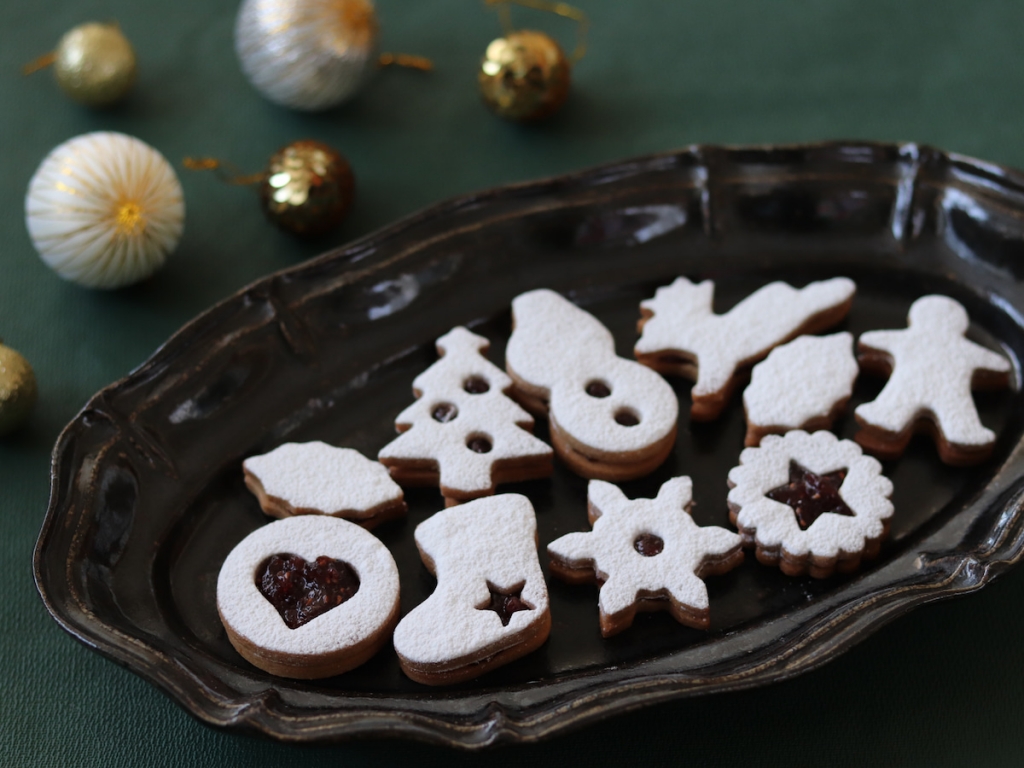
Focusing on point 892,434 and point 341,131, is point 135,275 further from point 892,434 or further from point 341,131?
point 892,434

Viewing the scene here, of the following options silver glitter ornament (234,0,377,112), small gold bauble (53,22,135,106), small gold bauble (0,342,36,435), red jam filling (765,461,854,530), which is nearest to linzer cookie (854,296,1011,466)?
red jam filling (765,461,854,530)

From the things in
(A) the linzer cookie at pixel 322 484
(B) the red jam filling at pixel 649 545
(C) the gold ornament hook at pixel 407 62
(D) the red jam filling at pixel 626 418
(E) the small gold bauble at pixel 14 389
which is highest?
(C) the gold ornament hook at pixel 407 62

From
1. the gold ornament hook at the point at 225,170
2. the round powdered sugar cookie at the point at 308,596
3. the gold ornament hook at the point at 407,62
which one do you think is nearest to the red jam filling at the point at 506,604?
the round powdered sugar cookie at the point at 308,596

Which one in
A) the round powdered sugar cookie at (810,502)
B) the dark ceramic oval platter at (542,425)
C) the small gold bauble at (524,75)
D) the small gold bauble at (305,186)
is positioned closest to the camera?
the dark ceramic oval platter at (542,425)

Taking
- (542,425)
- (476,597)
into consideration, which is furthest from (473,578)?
(542,425)

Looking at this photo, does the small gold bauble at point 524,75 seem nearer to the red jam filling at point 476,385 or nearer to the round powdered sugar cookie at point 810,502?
the red jam filling at point 476,385

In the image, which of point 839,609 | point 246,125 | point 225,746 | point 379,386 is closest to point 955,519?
point 839,609

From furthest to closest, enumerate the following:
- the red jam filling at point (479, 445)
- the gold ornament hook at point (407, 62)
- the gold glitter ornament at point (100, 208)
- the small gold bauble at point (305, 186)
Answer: the gold ornament hook at point (407, 62) → the small gold bauble at point (305, 186) → the gold glitter ornament at point (100, 208) → the red jam filling at point (479, 445)
